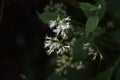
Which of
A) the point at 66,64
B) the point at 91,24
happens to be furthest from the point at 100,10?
the point at 66,64

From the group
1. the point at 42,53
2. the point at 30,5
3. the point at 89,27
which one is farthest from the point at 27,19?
the point at 89,27

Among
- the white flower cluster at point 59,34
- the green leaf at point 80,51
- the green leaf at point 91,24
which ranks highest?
the green leaf at point 91,24

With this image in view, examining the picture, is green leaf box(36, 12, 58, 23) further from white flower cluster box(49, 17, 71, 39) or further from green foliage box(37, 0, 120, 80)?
white flower cluster box(49, 17, 71, 39)

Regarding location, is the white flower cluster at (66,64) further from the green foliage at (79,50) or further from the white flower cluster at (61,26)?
the white flower cluster at (61,26)

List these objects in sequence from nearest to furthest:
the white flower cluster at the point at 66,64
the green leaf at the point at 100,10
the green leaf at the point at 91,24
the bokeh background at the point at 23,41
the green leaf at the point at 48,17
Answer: the green leaf at the point at 91,24, the green leaf at the point at 100,10, the green leaf at the point at 48,17, the white flower cluster at the point at 66,64, the bokeh background at the point at 23,41

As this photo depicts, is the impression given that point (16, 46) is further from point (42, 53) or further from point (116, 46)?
point (116, 46)

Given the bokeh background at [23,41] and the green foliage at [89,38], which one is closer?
the green foliage at [89,38]

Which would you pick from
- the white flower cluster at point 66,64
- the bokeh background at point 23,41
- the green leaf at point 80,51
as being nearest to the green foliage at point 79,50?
the green leaf at point 80,51

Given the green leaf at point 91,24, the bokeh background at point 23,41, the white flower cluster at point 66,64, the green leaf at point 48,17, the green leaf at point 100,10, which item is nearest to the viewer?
the green leaf at point 91,24

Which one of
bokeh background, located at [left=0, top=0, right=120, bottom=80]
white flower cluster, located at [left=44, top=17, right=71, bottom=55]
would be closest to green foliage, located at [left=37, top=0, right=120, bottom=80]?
white flower cluster, located at [left=44, top=17, right=71, bottom=55]
